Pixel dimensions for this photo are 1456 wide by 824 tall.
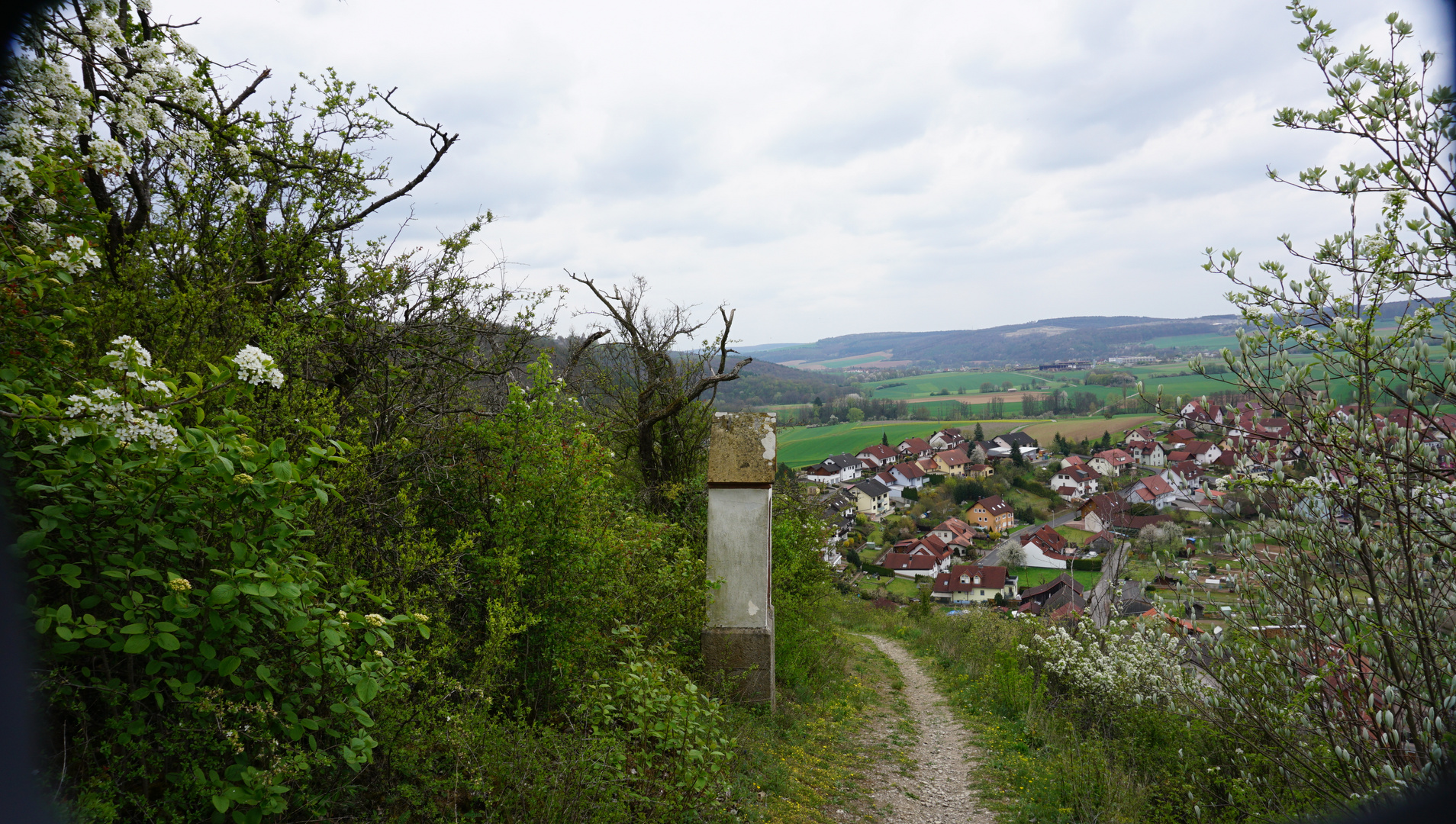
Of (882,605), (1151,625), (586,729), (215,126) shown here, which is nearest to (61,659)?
(586,729)

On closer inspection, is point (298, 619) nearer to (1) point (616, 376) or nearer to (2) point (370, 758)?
(2) point (370, 758)

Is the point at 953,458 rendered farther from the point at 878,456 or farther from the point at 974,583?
the point at 974,583

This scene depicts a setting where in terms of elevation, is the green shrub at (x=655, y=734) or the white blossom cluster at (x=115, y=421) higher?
the white blossom cluster at (x=115, y=421)

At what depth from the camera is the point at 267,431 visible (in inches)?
131

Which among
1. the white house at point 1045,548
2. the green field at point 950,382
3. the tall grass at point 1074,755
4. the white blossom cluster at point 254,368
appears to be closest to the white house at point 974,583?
the white house at point 1045,548

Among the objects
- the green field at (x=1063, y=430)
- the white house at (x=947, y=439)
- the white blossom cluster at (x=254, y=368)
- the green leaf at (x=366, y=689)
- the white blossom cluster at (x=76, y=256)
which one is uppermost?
the white blossom cluster at (x=76, y=256)

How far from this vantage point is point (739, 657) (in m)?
6.54

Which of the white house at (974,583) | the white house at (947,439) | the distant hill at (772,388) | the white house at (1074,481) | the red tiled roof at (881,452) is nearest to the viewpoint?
the distant hill at (772,388)

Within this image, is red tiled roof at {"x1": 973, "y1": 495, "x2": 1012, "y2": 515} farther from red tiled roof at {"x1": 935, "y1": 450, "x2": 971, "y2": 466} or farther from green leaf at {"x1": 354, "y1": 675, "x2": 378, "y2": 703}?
green leaf at {"x1": 354, "y1": 675, "x2": 378, "y2": 703}

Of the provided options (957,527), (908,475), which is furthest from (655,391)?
(908,475)

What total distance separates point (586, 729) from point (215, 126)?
4.48m

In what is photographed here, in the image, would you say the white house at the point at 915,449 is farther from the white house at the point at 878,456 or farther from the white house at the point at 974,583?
the white house at the point at 974,583

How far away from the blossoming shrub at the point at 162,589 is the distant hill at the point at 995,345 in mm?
33391

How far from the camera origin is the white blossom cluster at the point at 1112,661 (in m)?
6.14
